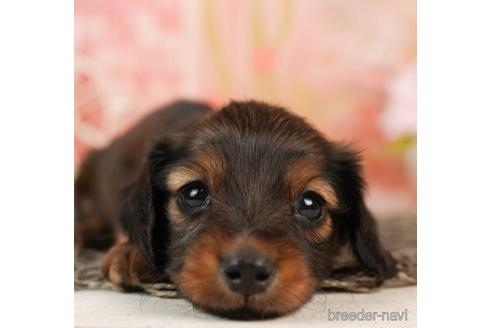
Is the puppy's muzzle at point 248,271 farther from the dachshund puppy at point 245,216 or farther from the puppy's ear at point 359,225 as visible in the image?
the puppy's ear at point 359,225

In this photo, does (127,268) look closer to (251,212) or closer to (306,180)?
(251,212)

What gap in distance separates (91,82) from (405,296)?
72.2 inches

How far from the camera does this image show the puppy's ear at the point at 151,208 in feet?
9.80

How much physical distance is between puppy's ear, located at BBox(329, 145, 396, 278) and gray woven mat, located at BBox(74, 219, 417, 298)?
0.08 meters

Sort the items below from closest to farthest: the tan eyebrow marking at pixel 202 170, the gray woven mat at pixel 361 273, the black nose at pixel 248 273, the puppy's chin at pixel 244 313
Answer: the black nose at pixel 248 273
the puppy's chin at pixel 244 313
the tan eyebrow marking at pixel 202 170
the gray woven mat at pixel 361 273

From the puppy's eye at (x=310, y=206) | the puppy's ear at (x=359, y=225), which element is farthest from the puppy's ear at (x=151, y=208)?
the puppy's ear at (x=359, y=225)

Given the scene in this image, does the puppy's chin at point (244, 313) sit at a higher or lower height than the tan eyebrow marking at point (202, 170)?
lower

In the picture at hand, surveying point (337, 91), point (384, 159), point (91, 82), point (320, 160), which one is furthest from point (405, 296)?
point (91, 82)

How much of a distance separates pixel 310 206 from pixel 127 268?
882 millimetres

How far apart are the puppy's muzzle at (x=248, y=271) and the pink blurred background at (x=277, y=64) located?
117 cm

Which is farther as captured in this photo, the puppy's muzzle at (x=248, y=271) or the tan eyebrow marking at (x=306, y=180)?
the tan eyebrow marking at (x=306, y=180)

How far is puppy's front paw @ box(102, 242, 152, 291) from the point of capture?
300cm

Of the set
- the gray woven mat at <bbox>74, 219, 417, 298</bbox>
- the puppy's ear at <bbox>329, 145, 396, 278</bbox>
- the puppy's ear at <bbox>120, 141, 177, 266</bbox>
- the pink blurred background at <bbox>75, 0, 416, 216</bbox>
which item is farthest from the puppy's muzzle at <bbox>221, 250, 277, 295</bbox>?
the pink blurred background at <bbox>75, 0, 416, 216</bbox>

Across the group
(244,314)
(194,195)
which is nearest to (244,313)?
(244,314)
